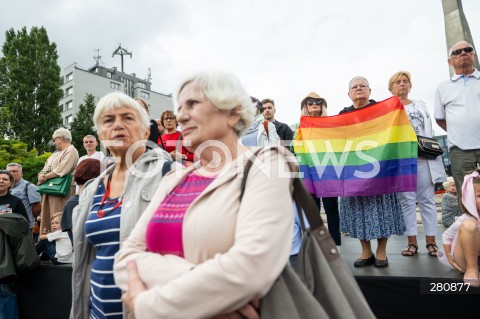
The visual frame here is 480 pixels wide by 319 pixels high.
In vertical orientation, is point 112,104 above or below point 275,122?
below

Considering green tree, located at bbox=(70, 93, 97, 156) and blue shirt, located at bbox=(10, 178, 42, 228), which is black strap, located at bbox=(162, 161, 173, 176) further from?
green tree, located at bbox=(70, 93, 97, 156)

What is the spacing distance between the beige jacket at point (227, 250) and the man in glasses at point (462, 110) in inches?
136

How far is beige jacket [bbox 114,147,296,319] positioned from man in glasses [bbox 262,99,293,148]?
3.72 metres

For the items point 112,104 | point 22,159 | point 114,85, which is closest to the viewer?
point 112,104

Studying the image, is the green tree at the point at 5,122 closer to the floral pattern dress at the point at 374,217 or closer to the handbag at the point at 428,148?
the floral pattern dress at the point at 374,217

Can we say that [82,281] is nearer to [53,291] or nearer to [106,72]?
[53,291]

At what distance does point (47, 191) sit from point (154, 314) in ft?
17.1

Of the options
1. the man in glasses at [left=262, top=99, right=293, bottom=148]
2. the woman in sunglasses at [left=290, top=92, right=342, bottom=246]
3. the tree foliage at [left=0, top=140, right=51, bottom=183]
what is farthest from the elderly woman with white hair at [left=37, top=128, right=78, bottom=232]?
the tree foliage at [left=0, top=140, right=51, bottom=183]

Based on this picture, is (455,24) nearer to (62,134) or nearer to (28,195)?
(62,134)

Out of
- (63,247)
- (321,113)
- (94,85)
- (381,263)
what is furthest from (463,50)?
(94,85)

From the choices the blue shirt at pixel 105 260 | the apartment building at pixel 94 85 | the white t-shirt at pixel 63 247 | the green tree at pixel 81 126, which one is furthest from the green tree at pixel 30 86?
the blue shirt at pixel 105 260

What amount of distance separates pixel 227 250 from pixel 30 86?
33.2m

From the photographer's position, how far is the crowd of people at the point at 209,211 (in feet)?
3.30

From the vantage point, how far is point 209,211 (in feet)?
3.68
